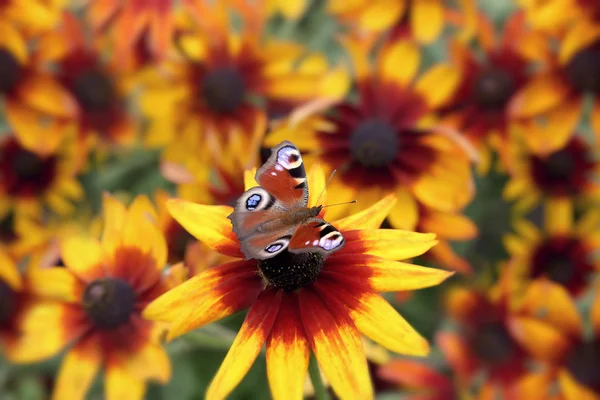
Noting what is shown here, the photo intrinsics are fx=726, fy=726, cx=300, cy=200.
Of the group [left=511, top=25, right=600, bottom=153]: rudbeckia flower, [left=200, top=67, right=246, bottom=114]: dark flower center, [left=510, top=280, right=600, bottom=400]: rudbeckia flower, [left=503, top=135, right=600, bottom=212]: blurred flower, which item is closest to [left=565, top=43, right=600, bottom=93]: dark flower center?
[left=511, top=25, right=600, bottom=153]: rudbeckia flower

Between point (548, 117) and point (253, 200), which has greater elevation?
point (548, 117)

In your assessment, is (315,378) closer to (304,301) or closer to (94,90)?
(304,301)

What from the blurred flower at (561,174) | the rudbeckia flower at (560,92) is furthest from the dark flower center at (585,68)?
the blurred flower at (561,174)

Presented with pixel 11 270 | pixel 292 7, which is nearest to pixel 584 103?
pixel 292 7

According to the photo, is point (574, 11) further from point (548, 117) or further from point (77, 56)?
point (77, 56)

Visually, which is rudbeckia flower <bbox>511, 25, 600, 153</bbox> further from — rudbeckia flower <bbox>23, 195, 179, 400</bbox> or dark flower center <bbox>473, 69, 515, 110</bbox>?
rudbeckia flower <bbox>23, 195, 179, 400</bbox>

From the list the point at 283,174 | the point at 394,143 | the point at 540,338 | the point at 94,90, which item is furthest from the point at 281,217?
the point at 94,90

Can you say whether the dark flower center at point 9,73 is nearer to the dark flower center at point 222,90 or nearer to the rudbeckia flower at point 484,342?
the dark flower center at point 222,90
